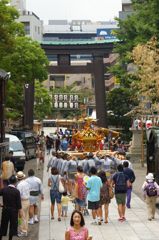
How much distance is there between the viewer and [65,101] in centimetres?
11162

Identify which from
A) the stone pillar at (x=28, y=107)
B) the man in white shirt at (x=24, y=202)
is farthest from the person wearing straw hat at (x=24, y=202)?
the stone pillar at (x=28, y=107)

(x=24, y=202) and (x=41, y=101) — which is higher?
(x=41, y=101)

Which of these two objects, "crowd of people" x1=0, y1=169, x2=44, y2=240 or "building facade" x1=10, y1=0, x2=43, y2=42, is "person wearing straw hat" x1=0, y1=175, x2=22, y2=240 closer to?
"crowd of people" x1=0, y1=169, x2=44, y2=240

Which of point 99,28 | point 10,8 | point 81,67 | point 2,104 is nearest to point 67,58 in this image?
point 81,67

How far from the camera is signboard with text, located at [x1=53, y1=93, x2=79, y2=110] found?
109m

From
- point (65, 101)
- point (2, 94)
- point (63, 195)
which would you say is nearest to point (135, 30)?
point (2, 94)

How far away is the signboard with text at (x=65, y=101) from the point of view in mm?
109113

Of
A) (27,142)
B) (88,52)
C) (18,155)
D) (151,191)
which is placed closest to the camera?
(151,191)

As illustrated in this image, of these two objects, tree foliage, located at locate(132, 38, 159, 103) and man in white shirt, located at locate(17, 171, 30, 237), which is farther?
tree foliage, located at locate(132, 38, 159, 103)

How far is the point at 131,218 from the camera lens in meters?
18.6

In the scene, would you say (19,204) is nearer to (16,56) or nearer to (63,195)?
(63,195)

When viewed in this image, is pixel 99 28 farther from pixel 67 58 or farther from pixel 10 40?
pixel 10 40

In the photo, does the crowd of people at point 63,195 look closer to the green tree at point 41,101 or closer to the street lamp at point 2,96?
the street lamp at point 2,96

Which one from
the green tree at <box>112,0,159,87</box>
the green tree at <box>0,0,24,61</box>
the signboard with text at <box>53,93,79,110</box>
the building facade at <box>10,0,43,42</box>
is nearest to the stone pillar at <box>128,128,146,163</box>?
the green tree at <box>112,0,159,87</box>
